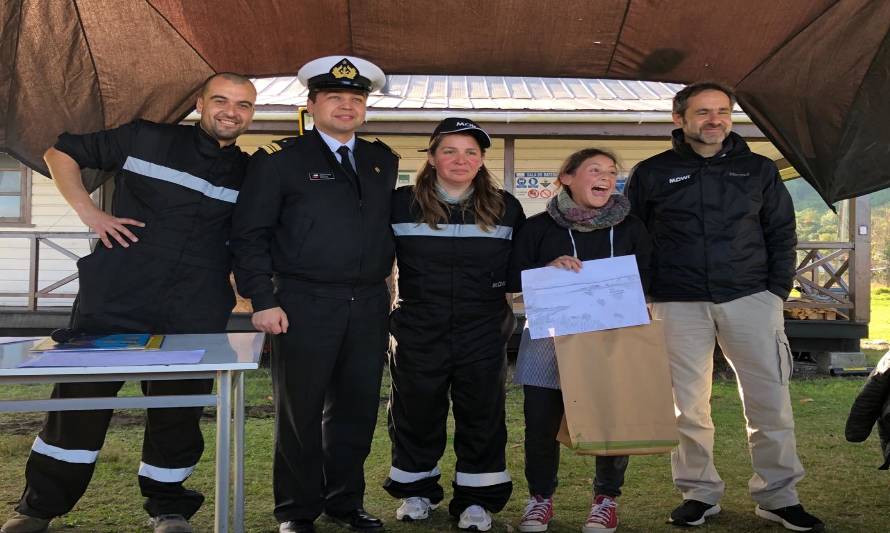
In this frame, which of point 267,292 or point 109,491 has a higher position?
point 267,292

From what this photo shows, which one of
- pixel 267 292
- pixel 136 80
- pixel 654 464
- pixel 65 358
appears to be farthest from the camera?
pixel 654 464

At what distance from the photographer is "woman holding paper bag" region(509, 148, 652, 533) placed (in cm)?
387

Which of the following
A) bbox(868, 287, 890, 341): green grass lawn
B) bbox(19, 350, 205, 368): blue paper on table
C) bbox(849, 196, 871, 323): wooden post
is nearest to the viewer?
bbox(19, 350, 205, 368): blue paper on table

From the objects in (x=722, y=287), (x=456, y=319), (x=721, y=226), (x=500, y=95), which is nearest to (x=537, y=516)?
(x=456, y=319)

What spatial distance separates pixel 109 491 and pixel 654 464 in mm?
3451

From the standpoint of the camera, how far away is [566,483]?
16.7 feet

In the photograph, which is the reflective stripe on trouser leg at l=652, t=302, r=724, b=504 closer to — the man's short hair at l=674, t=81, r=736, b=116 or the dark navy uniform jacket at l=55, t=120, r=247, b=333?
the man's short hair at l=674, t=81, r=736, b=116

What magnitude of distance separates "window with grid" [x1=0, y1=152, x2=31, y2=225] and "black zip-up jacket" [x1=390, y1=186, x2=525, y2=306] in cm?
1046

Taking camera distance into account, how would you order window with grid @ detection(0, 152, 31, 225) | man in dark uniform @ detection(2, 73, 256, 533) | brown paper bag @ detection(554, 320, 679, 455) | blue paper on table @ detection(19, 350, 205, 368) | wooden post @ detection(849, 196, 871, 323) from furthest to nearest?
window with grid @ detection(0, 152, 31, 225)
wooden post @ detection(849, 196, 871, 323)
man in dark uniform @ detection(2, 73, 256, 533)
brown paper bag @ detection(554, 320, 679, 455)
blue paper on table @ detection(19, 350, 205, 368)

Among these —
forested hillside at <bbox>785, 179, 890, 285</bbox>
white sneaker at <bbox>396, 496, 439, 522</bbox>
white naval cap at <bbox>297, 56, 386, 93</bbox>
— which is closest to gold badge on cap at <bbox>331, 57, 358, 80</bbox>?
white naval cap at <bbox>297, 56, 386, 93</bbox>

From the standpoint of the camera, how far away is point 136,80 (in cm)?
458

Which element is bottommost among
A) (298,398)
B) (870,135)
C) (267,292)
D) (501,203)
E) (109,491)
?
(109,491)

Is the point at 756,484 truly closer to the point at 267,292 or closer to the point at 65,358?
the point at 267,292

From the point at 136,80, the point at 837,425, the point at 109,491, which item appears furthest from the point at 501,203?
the point at 837,425
